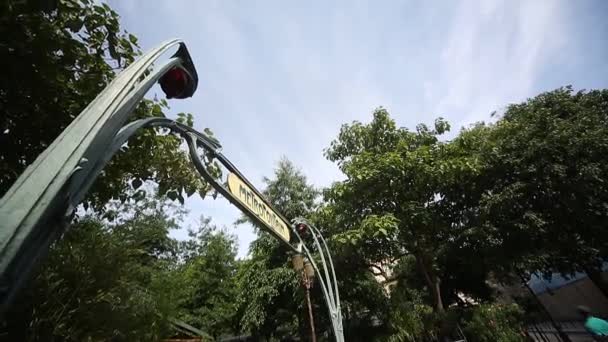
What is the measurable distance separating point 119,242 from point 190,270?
38.1 ft

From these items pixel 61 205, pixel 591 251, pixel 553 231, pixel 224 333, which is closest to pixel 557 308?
pixel 591 251

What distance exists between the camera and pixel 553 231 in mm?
10844

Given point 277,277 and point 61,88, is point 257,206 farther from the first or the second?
point 277,277

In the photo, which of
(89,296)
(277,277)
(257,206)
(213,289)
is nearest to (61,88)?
(257,206)

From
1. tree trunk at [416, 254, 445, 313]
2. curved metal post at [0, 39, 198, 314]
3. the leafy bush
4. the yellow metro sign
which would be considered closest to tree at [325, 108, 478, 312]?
tree trunk at [416, 254, 445, 313]

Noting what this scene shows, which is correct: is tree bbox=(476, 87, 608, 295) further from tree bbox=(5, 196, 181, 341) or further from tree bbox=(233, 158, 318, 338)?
tree bbox=(5, 196, 181, 341)

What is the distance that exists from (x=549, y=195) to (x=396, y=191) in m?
5.92

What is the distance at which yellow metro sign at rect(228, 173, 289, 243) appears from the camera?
7.23ft

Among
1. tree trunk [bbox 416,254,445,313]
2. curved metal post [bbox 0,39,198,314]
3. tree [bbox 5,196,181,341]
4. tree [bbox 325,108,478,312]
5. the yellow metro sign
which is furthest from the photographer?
tree trunk [bbox 416,254,445,313]

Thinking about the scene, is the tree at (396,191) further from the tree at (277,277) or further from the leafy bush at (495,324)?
the tree at (277,277)

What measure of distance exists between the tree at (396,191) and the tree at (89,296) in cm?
650

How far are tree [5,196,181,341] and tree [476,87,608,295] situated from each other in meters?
12.2

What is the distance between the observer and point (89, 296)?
7027 mm

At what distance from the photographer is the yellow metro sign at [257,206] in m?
2.21
